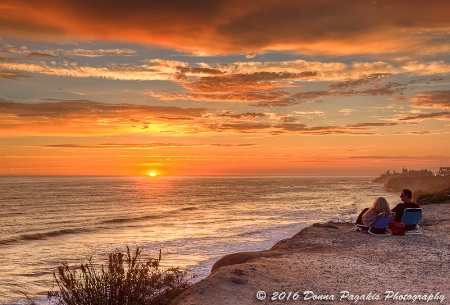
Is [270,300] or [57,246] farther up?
[270,300]

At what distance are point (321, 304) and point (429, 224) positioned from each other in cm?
1528

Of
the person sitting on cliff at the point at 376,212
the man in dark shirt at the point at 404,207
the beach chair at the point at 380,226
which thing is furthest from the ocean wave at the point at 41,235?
the man in dark shirt at the point at 404,207

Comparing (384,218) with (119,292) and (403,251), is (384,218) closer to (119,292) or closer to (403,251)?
(403,251)

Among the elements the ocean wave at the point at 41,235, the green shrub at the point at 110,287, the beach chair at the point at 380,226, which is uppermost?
the green shrub at the point at 110,287

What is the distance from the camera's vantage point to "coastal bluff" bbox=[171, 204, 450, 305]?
8102 millimetres

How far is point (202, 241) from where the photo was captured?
83.8 ft

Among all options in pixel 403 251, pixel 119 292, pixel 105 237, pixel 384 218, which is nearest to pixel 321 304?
pixel 119 292

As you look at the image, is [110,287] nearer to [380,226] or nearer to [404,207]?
[380,226]

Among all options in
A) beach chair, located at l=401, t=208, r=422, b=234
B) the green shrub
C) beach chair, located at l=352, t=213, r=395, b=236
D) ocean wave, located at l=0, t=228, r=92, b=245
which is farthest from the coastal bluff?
ocean wave, located at l=0, t=228, r=92, b=245

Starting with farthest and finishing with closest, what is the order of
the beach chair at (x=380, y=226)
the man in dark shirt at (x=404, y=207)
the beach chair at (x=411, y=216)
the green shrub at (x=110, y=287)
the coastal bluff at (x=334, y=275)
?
1. the man in dark shirt at (x=404, y=207)
2. the beach chair at (x=411, y=216)
3. the beach chair at (x=380, y=226)
4. the coastal bluff at (x=334, y=275)
5. the green shrub at (x=110, y=287)

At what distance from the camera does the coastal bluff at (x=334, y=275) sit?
8.10 m

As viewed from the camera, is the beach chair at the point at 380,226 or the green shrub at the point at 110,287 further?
the beach chair at the point at 380,226

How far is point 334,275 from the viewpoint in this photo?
995 cm

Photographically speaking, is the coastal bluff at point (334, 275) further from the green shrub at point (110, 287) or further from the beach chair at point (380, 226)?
the beach chair at point (380, 226)
